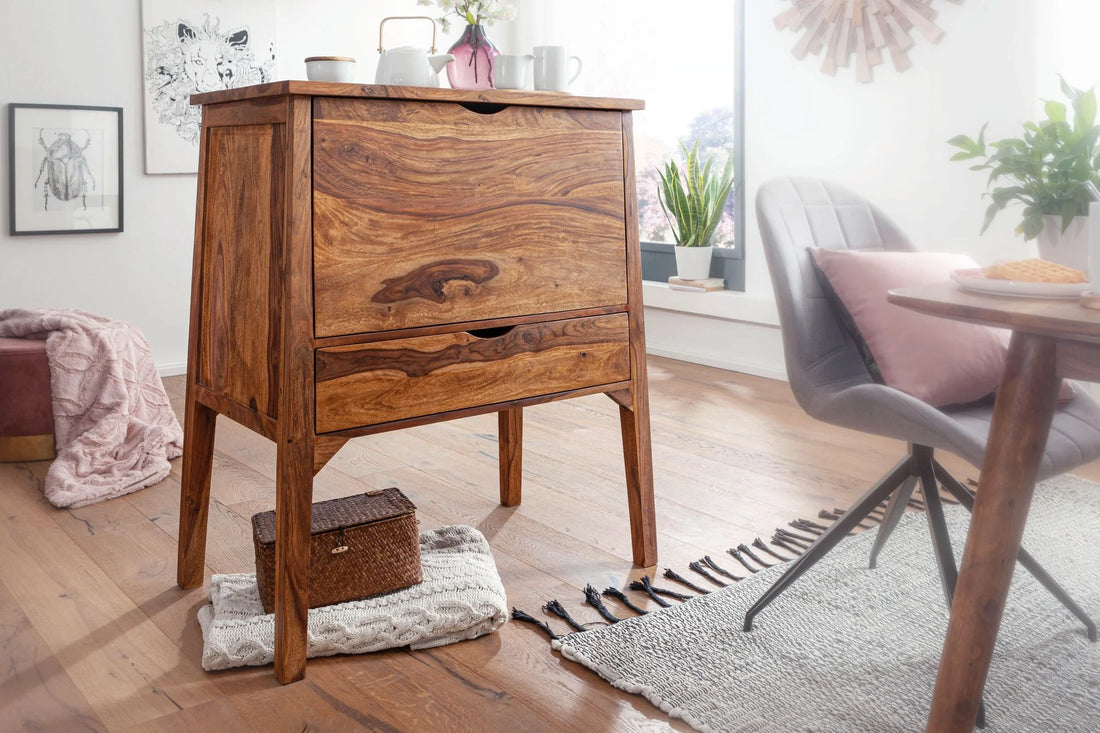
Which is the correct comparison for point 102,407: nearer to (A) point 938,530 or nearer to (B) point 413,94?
(B) point 413,94

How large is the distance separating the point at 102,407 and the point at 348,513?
4.67ft

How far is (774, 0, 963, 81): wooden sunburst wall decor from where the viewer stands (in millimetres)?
3682

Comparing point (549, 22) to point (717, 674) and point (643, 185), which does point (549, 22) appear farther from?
point (717, 674)

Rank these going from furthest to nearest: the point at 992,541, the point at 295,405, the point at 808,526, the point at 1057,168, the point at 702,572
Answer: the point at 1057,168, the point at 808,526, the point at 702,572, the point at 295,405, the point at 992,541

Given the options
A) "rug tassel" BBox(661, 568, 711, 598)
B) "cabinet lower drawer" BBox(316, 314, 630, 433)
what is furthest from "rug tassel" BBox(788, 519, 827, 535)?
"cabinet lower drawer" BBox(316, 314, 630, 433)

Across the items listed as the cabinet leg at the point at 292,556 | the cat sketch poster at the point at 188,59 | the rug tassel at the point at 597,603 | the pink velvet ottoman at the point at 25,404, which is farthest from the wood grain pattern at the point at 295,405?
the cat sketch poster at the point at 188,59

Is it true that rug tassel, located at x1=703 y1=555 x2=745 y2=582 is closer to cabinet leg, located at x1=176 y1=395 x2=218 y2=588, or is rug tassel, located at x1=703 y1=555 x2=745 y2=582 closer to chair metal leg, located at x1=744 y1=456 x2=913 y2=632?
chair metal leg, located at x1=744 y1=456 x2=913 y2=632

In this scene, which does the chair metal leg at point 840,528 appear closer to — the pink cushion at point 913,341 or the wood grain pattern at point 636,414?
the pink cushion at point 913,341

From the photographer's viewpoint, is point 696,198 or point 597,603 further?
A: point 696,198

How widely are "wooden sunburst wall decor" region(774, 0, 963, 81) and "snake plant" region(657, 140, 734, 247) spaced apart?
2.11 feet

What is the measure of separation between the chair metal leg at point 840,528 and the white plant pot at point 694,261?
108 inches

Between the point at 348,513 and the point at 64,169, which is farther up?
the point at 64,169

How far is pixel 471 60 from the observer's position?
2.12 meters

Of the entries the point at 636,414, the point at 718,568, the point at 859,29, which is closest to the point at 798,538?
the point at 718,568
